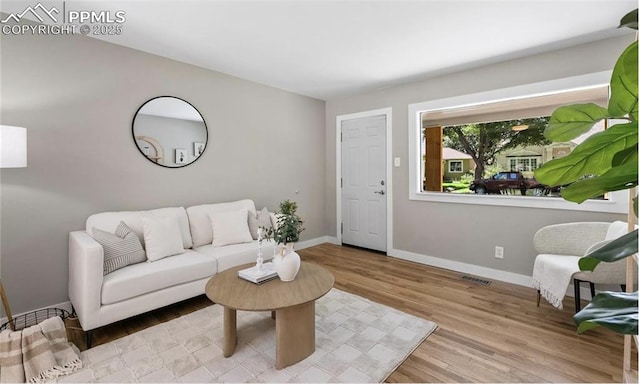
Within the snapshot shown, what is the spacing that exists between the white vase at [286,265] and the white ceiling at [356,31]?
1.84 meters

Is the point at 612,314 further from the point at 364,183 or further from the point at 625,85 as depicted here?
the point at 364,183

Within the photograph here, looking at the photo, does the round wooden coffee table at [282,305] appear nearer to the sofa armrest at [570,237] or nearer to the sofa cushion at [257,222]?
the sofa cushion at [257,222]

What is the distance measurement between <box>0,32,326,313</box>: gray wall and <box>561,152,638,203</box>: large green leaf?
3.37 m

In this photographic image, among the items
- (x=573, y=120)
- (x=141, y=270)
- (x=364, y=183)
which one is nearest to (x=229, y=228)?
(x=141, y=270)

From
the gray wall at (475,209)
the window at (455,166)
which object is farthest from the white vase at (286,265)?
the window at (455,166)

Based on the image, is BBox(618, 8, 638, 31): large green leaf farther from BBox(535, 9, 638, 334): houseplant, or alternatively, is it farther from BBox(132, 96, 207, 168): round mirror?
BBox(132, 96, 207, 168): round mirror

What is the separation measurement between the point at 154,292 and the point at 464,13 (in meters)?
3.29

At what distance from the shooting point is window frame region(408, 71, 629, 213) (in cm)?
279

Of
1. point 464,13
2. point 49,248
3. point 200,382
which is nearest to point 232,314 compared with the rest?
point 200,382

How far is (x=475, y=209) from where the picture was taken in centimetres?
360

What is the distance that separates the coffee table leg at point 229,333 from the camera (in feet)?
6.55

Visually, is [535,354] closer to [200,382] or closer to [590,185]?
[590,185]

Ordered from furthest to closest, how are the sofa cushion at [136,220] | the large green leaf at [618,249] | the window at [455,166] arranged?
1. the window at [455,166]
2. the sofa cushion at [136,220]
3. the large green leaf at [618,249]

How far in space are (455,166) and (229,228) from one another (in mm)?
2908
